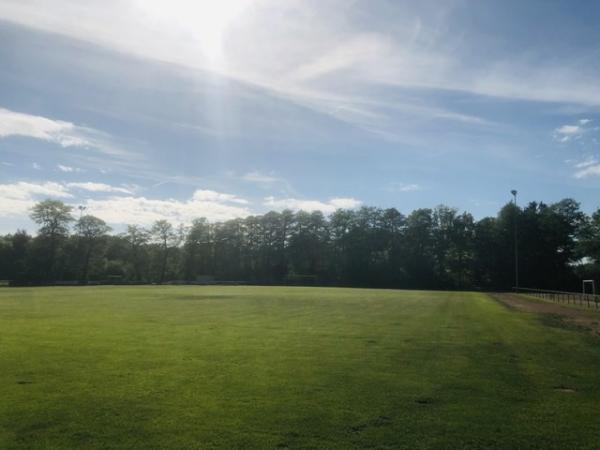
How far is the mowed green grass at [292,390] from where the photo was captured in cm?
646

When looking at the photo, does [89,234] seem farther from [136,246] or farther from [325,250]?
[325,250]

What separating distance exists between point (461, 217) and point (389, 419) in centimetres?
11099

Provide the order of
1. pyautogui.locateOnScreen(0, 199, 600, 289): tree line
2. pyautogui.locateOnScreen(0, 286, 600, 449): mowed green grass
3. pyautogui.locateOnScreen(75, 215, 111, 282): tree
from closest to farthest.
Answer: pyautogui.locateOnScreen(0, 286, 600, 449): mowed green grass
pyautogui.locateOnScreen(0, 199, 600, 289): tree line
pyautogui.locateOnScreen(75, 215, 111, 282): tree

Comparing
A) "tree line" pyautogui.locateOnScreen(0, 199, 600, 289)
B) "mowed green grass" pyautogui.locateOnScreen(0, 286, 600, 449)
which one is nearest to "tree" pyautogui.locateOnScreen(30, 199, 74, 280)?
"tree line" pyautogui.locateOnScreen(0, 199, 600, 289)

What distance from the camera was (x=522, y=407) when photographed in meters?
7.85

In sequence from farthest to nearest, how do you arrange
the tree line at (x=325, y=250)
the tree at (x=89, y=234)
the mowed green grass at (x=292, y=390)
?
the tree at (x=89, y=234)
the tree line at (x=325, y=250)
the mowed green grass at (x=292, y=390)

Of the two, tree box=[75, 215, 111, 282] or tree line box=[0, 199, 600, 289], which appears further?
tree box=[75, 215, 111, 282]

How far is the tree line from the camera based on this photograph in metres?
98.2

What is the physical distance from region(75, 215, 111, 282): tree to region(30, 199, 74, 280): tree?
4.51 metres

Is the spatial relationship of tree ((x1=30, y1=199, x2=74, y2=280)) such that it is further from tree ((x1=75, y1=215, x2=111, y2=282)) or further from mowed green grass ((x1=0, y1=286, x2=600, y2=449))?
mowed green grass ((x1=0, y1=286, x2=600, y2=449))

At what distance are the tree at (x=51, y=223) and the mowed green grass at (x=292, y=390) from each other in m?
100

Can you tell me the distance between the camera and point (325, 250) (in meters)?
124

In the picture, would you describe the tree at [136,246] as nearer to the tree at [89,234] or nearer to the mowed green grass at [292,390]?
the tree at [89,234]

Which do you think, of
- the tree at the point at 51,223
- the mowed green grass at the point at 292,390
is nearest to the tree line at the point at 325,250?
the tree at the point at 51,223
